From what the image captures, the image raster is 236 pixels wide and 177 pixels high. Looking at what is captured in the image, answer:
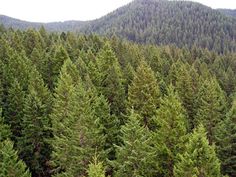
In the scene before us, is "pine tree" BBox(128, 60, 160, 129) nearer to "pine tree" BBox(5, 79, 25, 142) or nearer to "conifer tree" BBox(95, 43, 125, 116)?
"conifer tree" BBox(95, 43, 125, 116)

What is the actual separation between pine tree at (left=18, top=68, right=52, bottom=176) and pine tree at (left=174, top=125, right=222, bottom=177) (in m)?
16.7

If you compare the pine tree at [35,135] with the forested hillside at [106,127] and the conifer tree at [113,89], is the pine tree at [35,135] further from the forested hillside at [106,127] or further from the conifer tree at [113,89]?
the conifer tree at [113,89]

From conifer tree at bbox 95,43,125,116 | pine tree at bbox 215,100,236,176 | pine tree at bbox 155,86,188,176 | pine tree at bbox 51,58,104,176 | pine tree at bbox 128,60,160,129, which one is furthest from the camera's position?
conifer tree at bbox 95,43,125,116

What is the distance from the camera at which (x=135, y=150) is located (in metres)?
26.1

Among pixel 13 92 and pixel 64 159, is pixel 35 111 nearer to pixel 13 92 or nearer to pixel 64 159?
pixel 13 92

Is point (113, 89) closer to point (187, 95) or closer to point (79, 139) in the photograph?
point (187, 95)

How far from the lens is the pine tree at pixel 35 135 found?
38406 mm

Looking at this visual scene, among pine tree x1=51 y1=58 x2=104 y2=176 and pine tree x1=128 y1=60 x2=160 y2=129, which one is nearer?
pine tree x1=51 y1=58 x2=104 y2=176

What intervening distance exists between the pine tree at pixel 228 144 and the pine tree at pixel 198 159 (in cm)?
836

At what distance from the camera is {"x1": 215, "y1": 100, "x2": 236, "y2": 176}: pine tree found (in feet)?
113

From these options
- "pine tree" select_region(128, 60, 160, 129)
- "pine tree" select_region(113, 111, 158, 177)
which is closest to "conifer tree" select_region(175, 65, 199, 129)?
"pine tree" select_region(128, 60, 160, 129)

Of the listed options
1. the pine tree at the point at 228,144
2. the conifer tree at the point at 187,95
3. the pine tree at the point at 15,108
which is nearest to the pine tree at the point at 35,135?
the pine tree at the point at 15,108

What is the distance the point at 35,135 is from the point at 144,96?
13.0m

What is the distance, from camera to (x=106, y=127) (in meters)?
37.3
